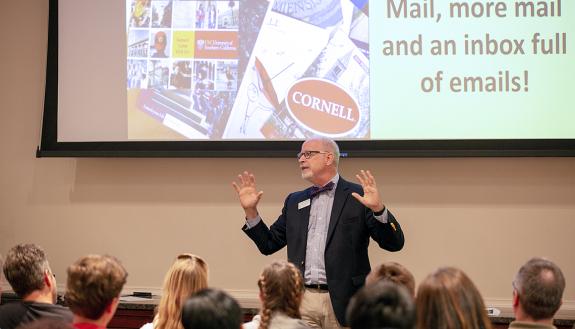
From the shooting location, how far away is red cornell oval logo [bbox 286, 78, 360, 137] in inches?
202

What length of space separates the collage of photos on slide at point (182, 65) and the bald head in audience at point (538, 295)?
3015 mm

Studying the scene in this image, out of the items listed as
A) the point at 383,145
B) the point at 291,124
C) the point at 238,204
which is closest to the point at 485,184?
the point at 383,145

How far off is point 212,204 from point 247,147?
1.63ft

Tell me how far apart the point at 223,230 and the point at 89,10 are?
1.81 m

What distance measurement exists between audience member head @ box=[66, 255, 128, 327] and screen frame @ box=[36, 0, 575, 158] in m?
2.70

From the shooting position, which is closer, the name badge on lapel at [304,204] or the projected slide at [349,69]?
the name badge on lapel at [304,204]

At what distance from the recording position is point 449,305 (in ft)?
7.41

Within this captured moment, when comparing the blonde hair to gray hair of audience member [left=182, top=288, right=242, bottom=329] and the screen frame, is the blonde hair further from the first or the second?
the screen frame

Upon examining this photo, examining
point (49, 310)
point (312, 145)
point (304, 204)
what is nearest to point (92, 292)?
point (49, 310)

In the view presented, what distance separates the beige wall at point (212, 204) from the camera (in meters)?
5.06

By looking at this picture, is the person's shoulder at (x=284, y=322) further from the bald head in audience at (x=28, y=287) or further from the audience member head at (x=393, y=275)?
the bald head in audience at (x=28, y=287)

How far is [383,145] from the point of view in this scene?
5.08 metres

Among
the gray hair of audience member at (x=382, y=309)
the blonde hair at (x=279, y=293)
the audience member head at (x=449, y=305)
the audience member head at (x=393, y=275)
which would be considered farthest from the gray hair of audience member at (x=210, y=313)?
the audience member head at (x=393, y=275)

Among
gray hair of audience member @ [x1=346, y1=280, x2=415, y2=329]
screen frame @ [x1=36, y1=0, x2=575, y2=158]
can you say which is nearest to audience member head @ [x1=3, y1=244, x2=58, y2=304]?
gray hair of audience member @ [x1=346, y1=280, x2=415, y2=329]
